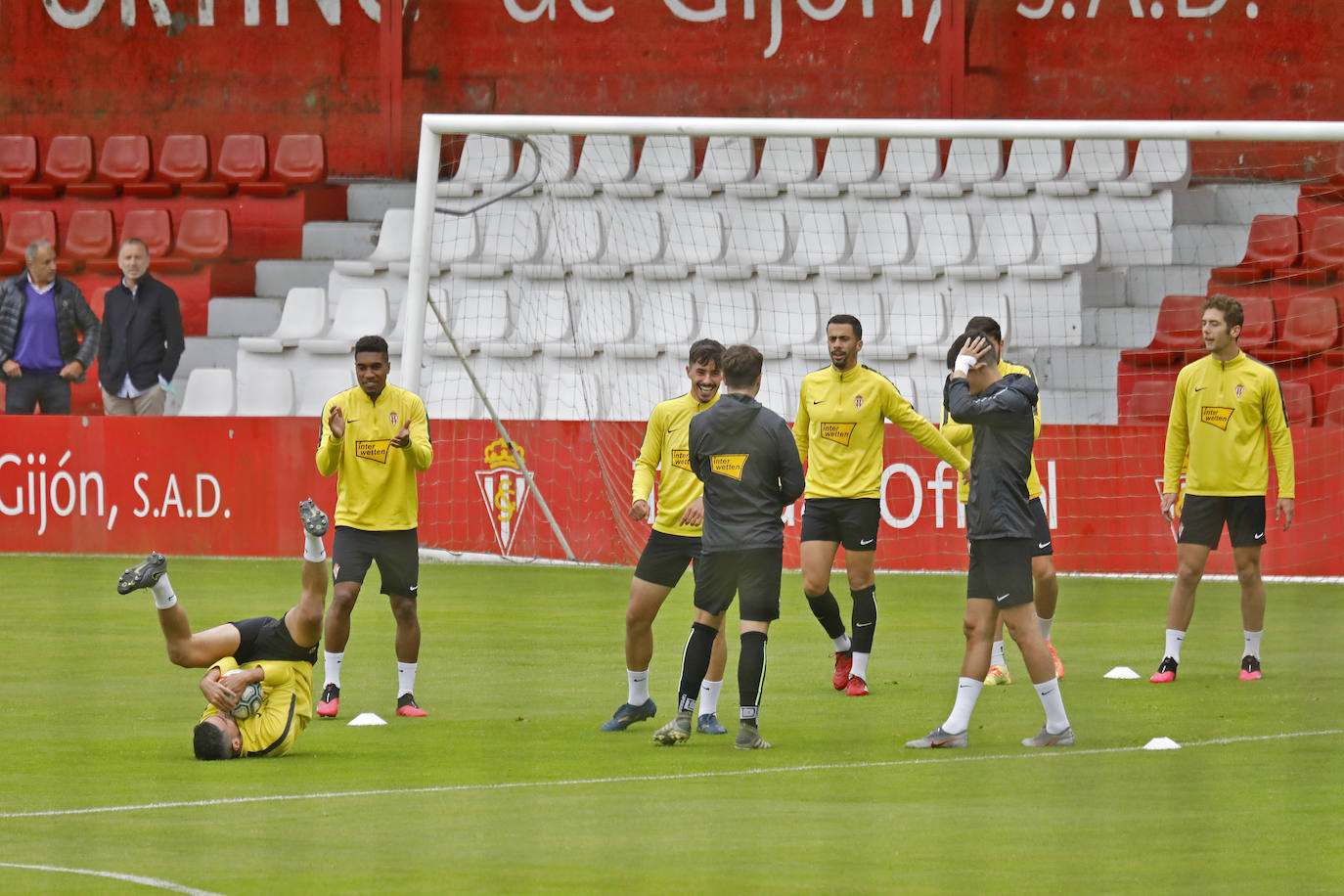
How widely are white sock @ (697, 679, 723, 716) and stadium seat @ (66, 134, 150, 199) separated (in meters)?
18.5

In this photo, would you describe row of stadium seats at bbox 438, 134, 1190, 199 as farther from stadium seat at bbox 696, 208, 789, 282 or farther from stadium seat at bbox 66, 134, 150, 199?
stadium seat at bbox 66, 134, 150, 199

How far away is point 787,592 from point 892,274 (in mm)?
6019

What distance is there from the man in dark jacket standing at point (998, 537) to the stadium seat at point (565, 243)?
523 inches

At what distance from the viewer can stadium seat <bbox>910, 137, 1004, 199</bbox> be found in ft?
75.6

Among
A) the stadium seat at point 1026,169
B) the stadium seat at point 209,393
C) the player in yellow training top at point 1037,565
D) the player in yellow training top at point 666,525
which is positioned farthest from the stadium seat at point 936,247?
the player in yellow training top at point 666,525

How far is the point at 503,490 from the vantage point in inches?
761

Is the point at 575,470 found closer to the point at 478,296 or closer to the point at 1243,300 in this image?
the point at 478,296

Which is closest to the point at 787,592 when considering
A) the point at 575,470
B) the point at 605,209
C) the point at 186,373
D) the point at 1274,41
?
the point at 575,470

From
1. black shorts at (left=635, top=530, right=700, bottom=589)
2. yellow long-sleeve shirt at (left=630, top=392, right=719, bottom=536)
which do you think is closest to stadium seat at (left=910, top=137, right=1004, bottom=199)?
yellow long-sleeve shirt at (left=630, top=392, right=719, bottom=536)

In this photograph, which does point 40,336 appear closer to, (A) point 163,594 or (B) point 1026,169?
(B) point 1026,169

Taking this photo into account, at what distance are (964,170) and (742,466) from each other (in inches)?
570

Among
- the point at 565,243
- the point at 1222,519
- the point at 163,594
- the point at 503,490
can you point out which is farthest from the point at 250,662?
the point at 565,243

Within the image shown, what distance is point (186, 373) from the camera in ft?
79.3

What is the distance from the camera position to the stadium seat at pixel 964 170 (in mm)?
23031
